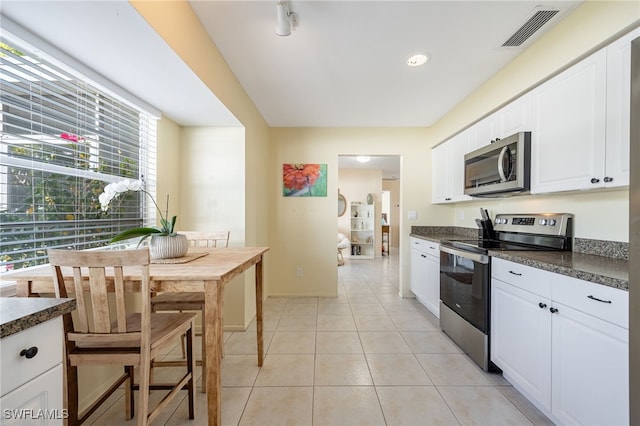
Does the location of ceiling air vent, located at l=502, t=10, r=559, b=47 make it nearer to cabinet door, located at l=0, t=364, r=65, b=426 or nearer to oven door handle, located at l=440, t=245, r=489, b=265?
oven door handle, located at l=440, t=245, r=489, b=265

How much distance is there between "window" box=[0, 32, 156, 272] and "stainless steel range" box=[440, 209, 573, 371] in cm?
282

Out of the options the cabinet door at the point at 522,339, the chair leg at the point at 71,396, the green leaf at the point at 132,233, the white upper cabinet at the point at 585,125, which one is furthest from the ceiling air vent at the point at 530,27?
the chair leg at the point at 71,396

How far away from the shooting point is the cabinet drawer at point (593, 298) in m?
1.08

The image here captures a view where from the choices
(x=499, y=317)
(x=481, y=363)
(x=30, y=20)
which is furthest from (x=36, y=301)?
(x=481, y=363)

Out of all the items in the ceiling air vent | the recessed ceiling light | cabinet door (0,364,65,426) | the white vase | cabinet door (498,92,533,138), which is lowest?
cabinet door (0,364,65,426)

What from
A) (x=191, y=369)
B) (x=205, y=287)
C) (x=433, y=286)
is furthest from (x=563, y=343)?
(x=191, y=369)

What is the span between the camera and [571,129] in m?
1.61

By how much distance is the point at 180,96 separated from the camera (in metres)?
2.00

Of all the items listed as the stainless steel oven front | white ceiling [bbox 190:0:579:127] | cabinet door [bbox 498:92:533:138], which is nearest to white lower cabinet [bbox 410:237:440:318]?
the stainless steel oven front

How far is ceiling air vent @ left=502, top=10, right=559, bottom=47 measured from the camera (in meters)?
1.58

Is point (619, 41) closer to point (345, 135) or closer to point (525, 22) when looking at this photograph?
point (525, 22)

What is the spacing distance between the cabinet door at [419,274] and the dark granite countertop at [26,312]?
124 inches

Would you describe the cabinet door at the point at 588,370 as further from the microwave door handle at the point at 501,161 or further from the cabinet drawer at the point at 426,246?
the cabinet drawer at the point at 426,246

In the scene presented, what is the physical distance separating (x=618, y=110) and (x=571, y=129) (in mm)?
255
